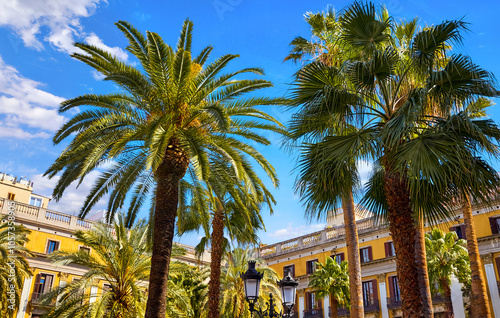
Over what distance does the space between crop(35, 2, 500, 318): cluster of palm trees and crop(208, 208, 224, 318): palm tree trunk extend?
5857 millimetres

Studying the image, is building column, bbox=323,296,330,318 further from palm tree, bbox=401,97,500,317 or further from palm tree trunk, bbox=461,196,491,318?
palm tree, bbox=401,97,500,317

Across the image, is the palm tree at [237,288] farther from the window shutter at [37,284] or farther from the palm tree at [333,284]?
the window shutter at [37,284]

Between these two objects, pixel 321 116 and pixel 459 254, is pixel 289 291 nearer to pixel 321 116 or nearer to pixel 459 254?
pixel 321 116

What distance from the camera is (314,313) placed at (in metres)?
41.7

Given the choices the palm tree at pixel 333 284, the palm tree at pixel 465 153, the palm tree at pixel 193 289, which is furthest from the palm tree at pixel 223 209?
the palm tree at pixel 333 284

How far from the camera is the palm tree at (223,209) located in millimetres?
14250

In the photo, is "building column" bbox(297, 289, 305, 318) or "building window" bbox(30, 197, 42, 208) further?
"building window" bbox(30, 197, 42, 208)

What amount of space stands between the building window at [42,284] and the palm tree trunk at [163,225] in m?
27.0

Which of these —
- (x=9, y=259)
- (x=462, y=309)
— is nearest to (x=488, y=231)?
(x=462, y=309)

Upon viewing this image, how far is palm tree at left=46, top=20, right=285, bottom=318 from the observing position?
497 inches

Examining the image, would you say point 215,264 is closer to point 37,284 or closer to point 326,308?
point 37,284

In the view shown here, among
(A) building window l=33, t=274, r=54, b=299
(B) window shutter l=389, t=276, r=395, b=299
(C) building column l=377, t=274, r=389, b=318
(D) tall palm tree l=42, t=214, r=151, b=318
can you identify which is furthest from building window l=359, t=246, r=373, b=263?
(A) building window l=33, t=274, r=54, b=299

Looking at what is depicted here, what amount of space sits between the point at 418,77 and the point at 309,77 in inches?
99.2

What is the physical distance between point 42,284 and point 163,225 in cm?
2767
